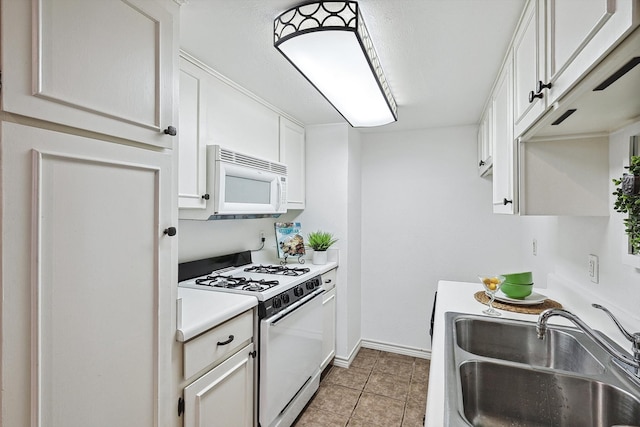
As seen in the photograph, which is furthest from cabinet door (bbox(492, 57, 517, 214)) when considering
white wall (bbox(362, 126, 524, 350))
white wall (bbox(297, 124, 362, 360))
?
white wall (bbox(297, 124, 362, 360))

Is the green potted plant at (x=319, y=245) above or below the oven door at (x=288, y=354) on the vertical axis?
above

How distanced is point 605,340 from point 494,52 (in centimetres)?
140

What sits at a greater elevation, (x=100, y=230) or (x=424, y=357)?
(x=100, y=230)

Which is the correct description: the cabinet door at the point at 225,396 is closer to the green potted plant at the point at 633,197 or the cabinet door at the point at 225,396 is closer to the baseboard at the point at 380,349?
the baseboard at the point at 380,349

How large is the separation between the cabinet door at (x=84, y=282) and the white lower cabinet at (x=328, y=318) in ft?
5.23

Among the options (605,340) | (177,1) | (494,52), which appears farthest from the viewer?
(494,52)

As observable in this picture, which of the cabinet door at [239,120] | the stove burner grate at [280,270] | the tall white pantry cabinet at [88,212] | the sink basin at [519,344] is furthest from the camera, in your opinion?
the stove burner grate at [280,270]

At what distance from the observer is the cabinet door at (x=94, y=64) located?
32.2 inches

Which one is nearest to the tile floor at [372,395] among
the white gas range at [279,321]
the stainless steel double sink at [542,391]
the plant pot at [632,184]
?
the white gas range at [279,321]

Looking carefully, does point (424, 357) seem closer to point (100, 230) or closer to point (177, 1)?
point (100, 230)

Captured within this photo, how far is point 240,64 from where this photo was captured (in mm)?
1863

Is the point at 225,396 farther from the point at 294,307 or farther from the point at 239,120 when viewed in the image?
the point at 239,120

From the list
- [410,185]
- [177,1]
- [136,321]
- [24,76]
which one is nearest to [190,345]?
[136,321]

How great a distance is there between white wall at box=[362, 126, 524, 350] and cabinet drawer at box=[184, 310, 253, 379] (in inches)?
76.4
